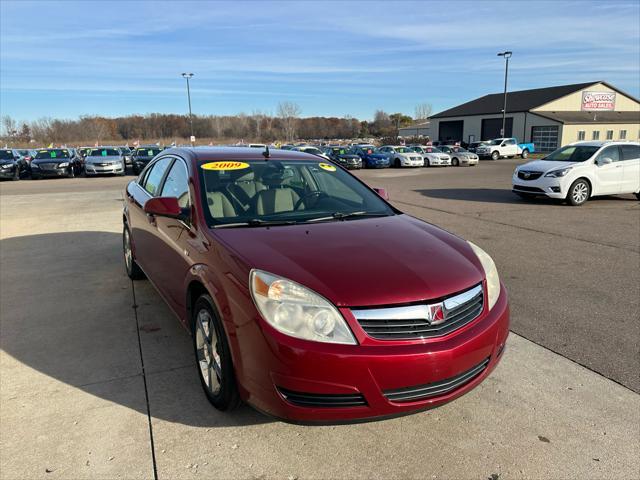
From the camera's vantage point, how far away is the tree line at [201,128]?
93.2 m

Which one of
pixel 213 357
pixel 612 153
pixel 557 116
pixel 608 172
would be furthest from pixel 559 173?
pixel 557 116

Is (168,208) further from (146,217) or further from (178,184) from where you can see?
(146,217)

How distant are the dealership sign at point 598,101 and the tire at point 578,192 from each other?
53844 mm

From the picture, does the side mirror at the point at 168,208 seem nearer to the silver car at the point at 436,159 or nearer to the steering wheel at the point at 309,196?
the steering wheel at the point at 309,196

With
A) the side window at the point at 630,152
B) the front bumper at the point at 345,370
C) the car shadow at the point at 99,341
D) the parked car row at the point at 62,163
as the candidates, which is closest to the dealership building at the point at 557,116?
the side window at the point at 630,152

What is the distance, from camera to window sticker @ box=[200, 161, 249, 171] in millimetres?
3809

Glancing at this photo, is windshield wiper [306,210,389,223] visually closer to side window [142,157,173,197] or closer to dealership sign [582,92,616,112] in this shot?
side window [142,157,173,197]

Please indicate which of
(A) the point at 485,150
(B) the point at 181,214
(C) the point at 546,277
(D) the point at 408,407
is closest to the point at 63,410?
(B) the point at 181,214

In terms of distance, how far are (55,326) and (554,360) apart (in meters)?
4.35

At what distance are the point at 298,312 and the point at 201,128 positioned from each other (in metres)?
115

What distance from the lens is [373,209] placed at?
3949 mm

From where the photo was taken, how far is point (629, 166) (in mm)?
12922

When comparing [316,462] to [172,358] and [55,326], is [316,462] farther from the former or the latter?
[55,326]

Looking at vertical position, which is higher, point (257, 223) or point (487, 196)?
point (257, 223)
